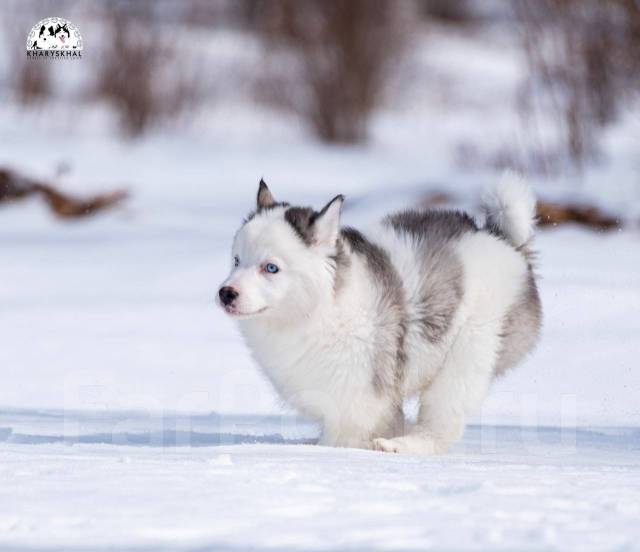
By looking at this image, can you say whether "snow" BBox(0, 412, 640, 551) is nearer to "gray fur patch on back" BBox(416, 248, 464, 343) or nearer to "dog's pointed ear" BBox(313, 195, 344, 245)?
"gray fur patch on back" BBox(416, 248, 464, 343)

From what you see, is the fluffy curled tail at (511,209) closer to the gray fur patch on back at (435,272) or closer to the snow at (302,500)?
the gray fur patch on back at (435,272)

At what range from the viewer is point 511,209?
217 inches

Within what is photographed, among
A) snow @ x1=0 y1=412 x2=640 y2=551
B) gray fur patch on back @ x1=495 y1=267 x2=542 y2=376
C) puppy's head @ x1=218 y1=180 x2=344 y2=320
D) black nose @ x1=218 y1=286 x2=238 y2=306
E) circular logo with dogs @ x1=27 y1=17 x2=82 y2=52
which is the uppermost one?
circular logo with dogs @ x1=27 y1=17 x2=82 y2=52

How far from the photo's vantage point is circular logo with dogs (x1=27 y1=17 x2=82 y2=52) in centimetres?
1775

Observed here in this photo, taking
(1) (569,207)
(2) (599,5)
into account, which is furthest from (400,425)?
(2) (599,5)

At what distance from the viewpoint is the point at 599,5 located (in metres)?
11.9

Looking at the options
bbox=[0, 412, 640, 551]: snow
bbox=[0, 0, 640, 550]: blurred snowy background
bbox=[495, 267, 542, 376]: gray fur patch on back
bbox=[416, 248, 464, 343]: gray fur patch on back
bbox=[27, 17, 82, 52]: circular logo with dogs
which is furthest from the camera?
bbox=[27, 17, 82, 52]: circular logo with dogs

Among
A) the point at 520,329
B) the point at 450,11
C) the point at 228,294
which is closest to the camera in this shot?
the point at 228,294

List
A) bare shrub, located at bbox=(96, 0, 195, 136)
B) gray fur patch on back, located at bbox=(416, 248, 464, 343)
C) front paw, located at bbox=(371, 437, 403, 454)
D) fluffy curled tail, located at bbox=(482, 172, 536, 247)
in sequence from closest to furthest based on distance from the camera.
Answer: front paw, located at bbox=(371, 437, 403, 454)
gray fur patch on back, located at bbox=(416, 248, 464, 343)
fluffy curled tail, located at bbox=(482, 172, 536, 247)
bare shrub, located at bbox=(96, 0, 195, 136)

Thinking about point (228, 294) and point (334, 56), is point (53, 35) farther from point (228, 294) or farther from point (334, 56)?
point (228, 294)

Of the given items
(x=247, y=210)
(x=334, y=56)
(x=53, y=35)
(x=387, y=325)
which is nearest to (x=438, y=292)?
(x=387, y=325)

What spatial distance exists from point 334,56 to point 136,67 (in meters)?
2.87

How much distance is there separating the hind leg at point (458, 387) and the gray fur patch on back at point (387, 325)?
177 mm

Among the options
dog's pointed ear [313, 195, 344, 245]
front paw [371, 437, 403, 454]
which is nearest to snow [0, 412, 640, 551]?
front paw [371, 437, 403, 454]
